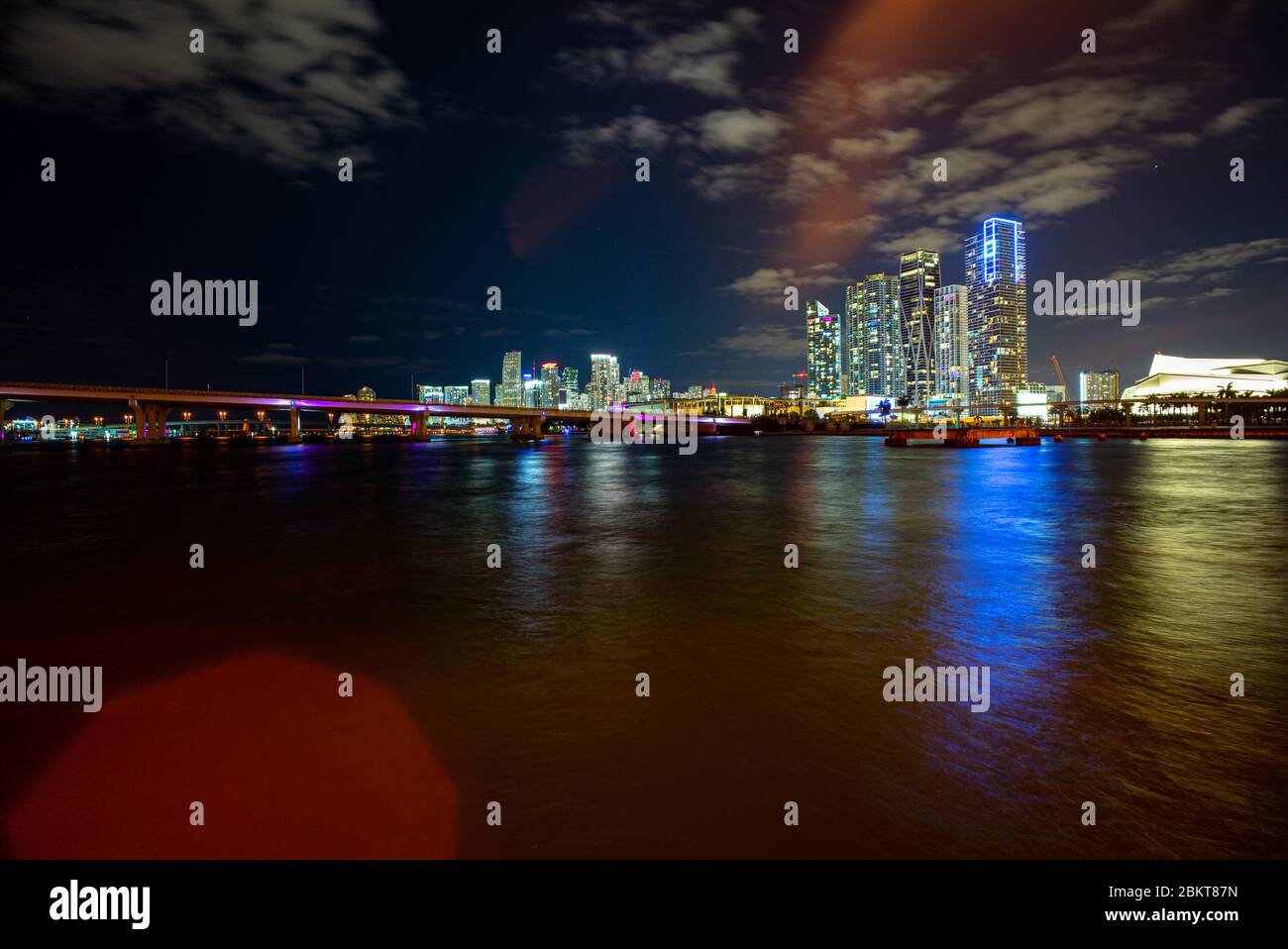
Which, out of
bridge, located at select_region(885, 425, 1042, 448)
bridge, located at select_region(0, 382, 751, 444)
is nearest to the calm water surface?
bridge, located at select_region(885, 425, 1042, 448)

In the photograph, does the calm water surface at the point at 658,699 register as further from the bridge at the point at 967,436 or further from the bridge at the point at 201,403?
the bridge at the point at 201,403

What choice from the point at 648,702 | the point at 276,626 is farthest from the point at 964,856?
the point at 276,626

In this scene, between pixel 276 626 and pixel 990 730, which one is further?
pixel 276 626

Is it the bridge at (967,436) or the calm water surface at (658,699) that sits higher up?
the bridge at (967,436)

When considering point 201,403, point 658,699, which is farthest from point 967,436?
point 201,403

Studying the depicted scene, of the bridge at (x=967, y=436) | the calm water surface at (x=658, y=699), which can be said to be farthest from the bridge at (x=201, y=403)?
the calm water surface at (x=658, y=699)

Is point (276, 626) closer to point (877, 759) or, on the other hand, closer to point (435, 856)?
point (435, 856)

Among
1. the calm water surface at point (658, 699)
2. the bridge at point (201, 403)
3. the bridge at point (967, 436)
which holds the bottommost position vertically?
the calm water surface at point (658, 699)
